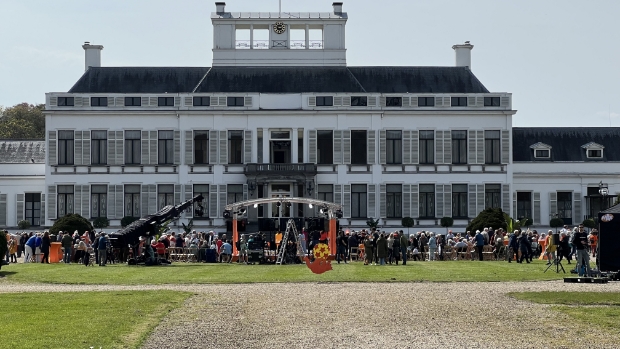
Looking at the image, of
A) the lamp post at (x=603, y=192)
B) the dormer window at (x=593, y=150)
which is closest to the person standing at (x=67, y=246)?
the lamp post at (x=603, y=192)

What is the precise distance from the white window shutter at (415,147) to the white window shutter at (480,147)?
12.7 feet

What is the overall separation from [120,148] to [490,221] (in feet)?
84.0

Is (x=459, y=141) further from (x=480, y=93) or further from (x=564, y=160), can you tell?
(x=564, y=160)

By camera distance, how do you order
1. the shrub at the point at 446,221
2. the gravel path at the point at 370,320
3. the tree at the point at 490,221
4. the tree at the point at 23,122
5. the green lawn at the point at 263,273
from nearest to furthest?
the gravel path at the point at 370,320
the green lawn at the point at 263,273
the tree at the point at 490,221
the shrub at the point at 446,221
the tree at the point at 23,122

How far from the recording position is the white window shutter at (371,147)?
73.8 m

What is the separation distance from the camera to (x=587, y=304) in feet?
83.7

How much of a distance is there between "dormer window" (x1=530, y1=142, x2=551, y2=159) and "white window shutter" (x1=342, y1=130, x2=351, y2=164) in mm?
13386

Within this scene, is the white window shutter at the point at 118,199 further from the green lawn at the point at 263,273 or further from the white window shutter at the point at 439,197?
the green lawn at the point at 263,273

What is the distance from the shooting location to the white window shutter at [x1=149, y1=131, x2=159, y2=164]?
2901 inches

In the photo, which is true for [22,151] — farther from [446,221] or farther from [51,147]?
[446,221]

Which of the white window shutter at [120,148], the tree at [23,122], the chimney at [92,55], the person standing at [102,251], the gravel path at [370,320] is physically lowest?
the gravel path at [370,320]

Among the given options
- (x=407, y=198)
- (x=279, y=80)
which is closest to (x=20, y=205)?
(x=279, y=80)

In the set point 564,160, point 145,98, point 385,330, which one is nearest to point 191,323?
point 385,330

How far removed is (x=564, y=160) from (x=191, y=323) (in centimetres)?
5981
